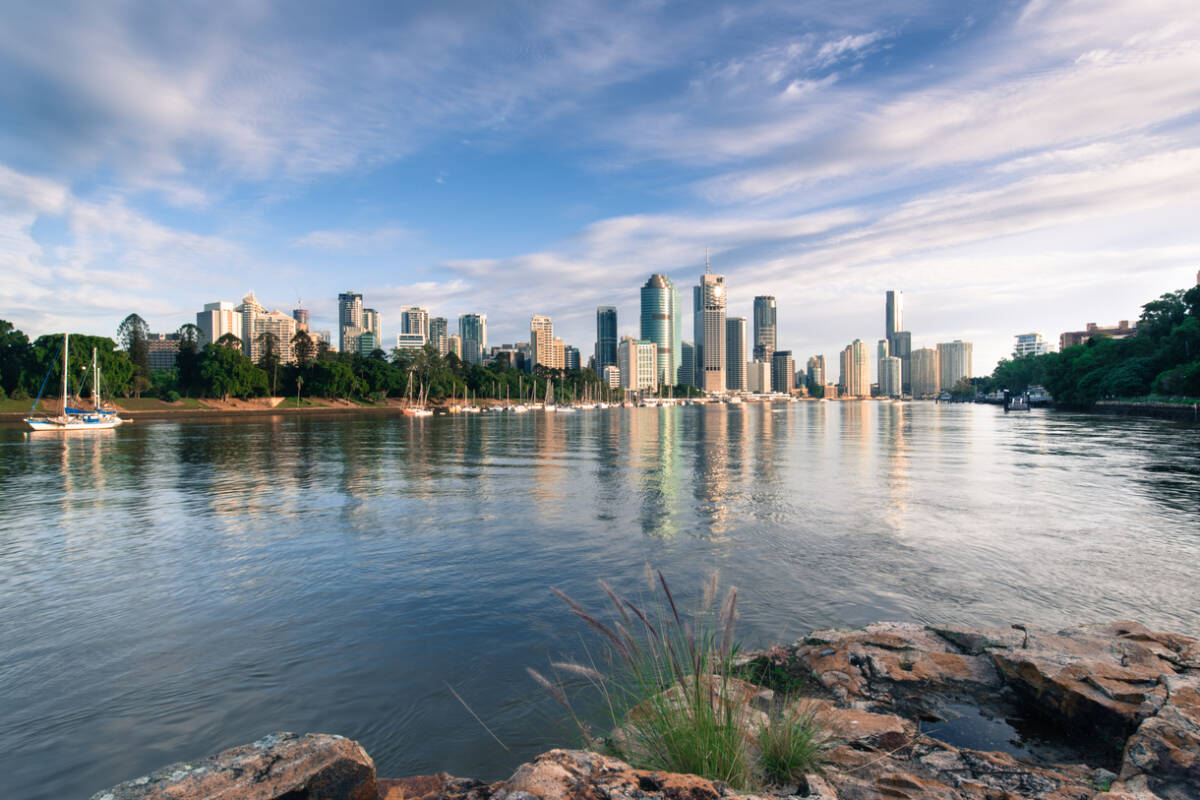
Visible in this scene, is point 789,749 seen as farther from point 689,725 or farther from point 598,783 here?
point 598,783

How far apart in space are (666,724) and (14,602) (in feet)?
40.6

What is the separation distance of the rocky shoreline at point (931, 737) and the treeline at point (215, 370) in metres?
114

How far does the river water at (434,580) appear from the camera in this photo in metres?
6.74

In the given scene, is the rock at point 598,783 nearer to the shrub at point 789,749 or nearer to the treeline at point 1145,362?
the shrub at point 789,749

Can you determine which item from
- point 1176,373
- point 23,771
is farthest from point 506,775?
point 1176,373

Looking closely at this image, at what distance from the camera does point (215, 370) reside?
118m

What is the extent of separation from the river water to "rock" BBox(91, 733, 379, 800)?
1.63m

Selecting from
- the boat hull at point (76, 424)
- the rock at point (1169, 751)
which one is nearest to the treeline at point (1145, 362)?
the rock at point (1169, 751)

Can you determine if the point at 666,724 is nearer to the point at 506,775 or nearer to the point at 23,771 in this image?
the point at 506,775

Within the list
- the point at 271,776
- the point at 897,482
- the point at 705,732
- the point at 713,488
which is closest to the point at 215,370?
the point at 713,488

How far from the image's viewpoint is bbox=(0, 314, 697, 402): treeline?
9744 cm

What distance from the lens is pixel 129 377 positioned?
10662 cm

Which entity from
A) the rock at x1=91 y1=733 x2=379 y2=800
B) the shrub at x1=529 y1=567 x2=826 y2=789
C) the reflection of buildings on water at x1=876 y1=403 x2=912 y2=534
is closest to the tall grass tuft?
the shrub at x1=529 y1=567 x2=826 y2=789

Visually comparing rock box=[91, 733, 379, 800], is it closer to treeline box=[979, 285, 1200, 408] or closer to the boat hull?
the boat hull
